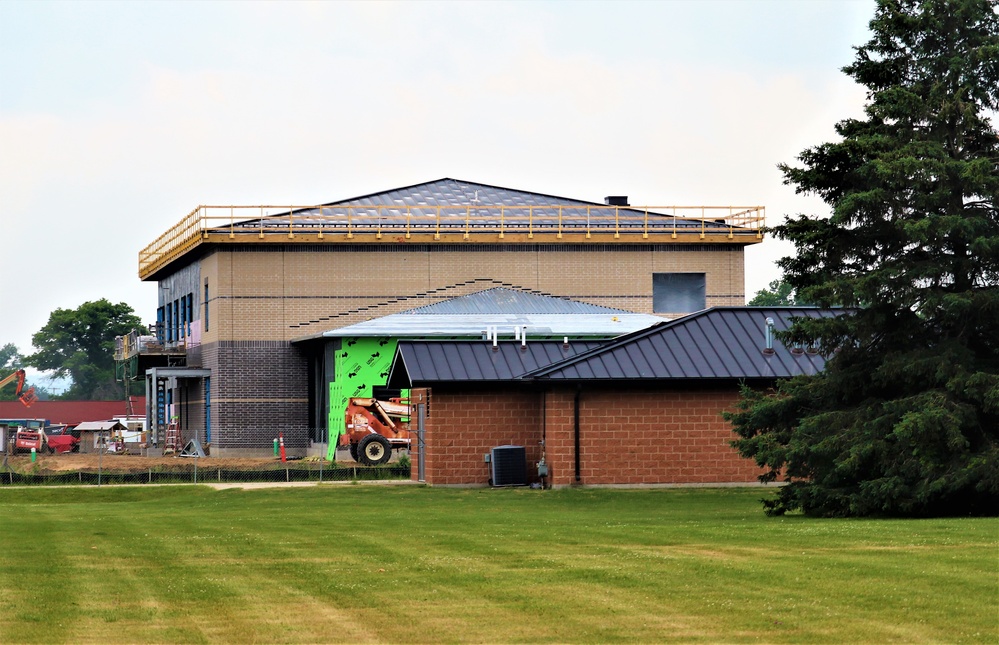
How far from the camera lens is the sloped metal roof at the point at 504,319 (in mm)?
54469

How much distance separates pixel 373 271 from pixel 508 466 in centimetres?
2615

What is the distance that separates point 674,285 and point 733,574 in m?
48.1

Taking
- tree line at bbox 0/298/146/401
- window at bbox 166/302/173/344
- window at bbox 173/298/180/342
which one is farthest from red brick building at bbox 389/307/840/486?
tree line at bbox 0/298/146/401

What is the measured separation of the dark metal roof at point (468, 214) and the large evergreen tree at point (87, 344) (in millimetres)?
77017

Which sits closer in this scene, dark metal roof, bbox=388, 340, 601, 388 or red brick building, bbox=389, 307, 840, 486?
red brick building, bbox=389, 307, 840, 486

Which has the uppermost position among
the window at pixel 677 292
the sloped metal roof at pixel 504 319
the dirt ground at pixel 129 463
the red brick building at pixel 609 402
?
the window at pixel 677 292

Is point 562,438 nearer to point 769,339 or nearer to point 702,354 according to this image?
point 702,354

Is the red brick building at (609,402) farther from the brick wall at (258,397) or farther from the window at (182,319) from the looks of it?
the window at (182,319)

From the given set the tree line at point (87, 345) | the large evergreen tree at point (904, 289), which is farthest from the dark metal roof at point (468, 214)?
the tree line at point (87, 345)

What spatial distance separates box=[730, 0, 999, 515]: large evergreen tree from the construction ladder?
44.8 m

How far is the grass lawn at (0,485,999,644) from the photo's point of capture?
40.6 feet

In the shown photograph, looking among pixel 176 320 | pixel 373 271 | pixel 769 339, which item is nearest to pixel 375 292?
pixel 373 271

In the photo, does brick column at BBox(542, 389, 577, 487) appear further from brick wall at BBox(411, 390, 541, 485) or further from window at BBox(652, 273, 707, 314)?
window at BBox(652, 273, 707, 314)

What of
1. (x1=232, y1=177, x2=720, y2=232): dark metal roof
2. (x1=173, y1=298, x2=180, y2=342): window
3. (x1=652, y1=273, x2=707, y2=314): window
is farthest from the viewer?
(x1=173, y1=298, x2=180, y2=342): window
